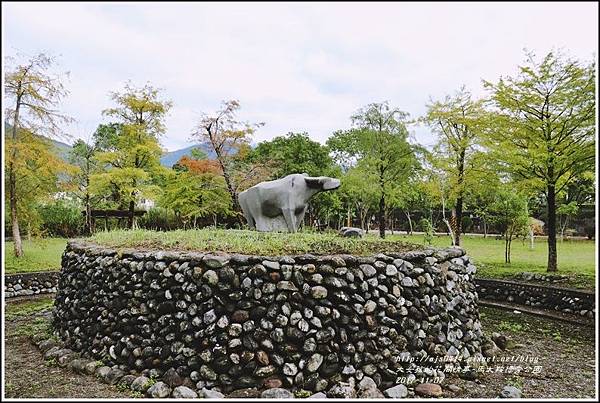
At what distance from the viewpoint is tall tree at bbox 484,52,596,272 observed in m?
9.65

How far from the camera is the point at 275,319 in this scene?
469cm

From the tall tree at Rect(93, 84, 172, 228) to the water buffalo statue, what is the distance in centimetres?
892

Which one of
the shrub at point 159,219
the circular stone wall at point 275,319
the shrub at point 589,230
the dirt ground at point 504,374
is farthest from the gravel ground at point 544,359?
the shrub at point 159,219

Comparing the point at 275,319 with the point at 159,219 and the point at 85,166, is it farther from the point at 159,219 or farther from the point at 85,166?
the point at 85,166

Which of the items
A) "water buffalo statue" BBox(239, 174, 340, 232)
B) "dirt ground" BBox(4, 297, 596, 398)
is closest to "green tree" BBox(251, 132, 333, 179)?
"water buffalo statue" BBox(239, 174, 340, 232)

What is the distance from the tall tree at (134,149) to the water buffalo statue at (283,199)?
8919mm

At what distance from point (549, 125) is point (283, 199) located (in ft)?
21.4

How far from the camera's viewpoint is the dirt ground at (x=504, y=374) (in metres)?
4.66

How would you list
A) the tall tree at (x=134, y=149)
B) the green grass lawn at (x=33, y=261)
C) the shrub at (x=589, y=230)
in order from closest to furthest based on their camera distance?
1. the green grass lawn at (x=33, y=261)
2. the tall tree at (x=134, y=149)
3. the shrub at (x=589, y=230)

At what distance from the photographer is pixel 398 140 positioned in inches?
658

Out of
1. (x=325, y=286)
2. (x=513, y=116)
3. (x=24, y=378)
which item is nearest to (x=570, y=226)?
(x=513, y=116)

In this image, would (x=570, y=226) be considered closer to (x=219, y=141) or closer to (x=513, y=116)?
(x=513, y=116)

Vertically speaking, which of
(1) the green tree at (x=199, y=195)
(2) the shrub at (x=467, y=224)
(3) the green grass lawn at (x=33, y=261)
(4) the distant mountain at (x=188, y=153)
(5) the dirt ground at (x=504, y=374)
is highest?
(4) the distant mountain at (x=188, y=153)

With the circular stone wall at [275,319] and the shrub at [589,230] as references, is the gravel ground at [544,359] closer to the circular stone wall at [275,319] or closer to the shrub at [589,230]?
the circular stone wall at [275,319]
